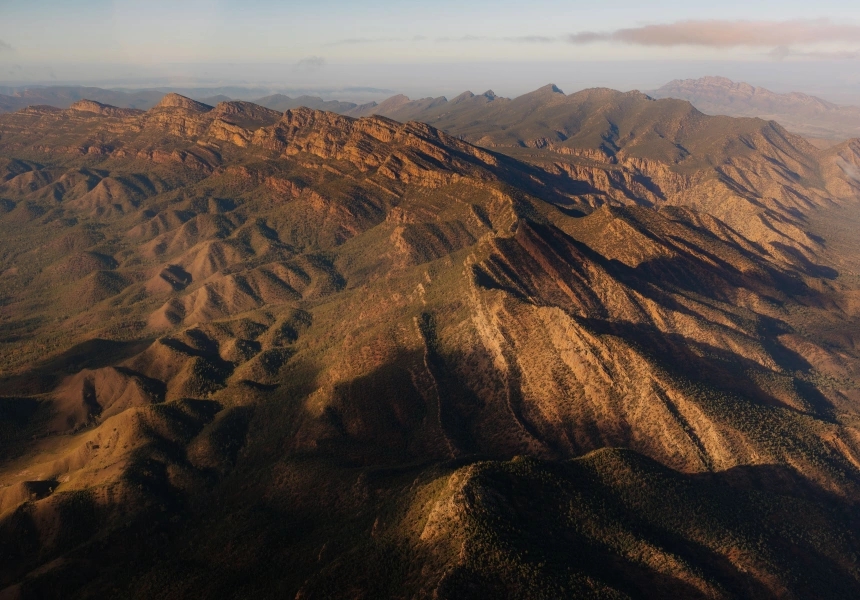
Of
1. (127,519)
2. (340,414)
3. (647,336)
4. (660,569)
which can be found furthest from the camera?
(647,336)

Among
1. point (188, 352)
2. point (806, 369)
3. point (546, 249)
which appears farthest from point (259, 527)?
point (806, 369)

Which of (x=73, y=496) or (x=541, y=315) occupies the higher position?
(x=541, y=315)

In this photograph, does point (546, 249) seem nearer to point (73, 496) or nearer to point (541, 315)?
point (541, 315)

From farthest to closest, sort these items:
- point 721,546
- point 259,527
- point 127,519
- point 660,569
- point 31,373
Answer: point 31,373 < point 127,519 < point 259,527 < point 721,546 < point 660,569

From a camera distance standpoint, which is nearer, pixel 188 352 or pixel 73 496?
pixel 73 496

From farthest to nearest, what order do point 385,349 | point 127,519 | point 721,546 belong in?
point 385,349 → point 127,519 → point 721,546

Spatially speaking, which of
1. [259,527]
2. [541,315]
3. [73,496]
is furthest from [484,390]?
[73,496]

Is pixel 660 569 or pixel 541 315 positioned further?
pixel 541 315

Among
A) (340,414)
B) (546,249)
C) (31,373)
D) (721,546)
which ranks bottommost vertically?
(31,373)

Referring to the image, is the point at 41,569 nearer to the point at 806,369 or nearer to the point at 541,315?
the point at 541,315
